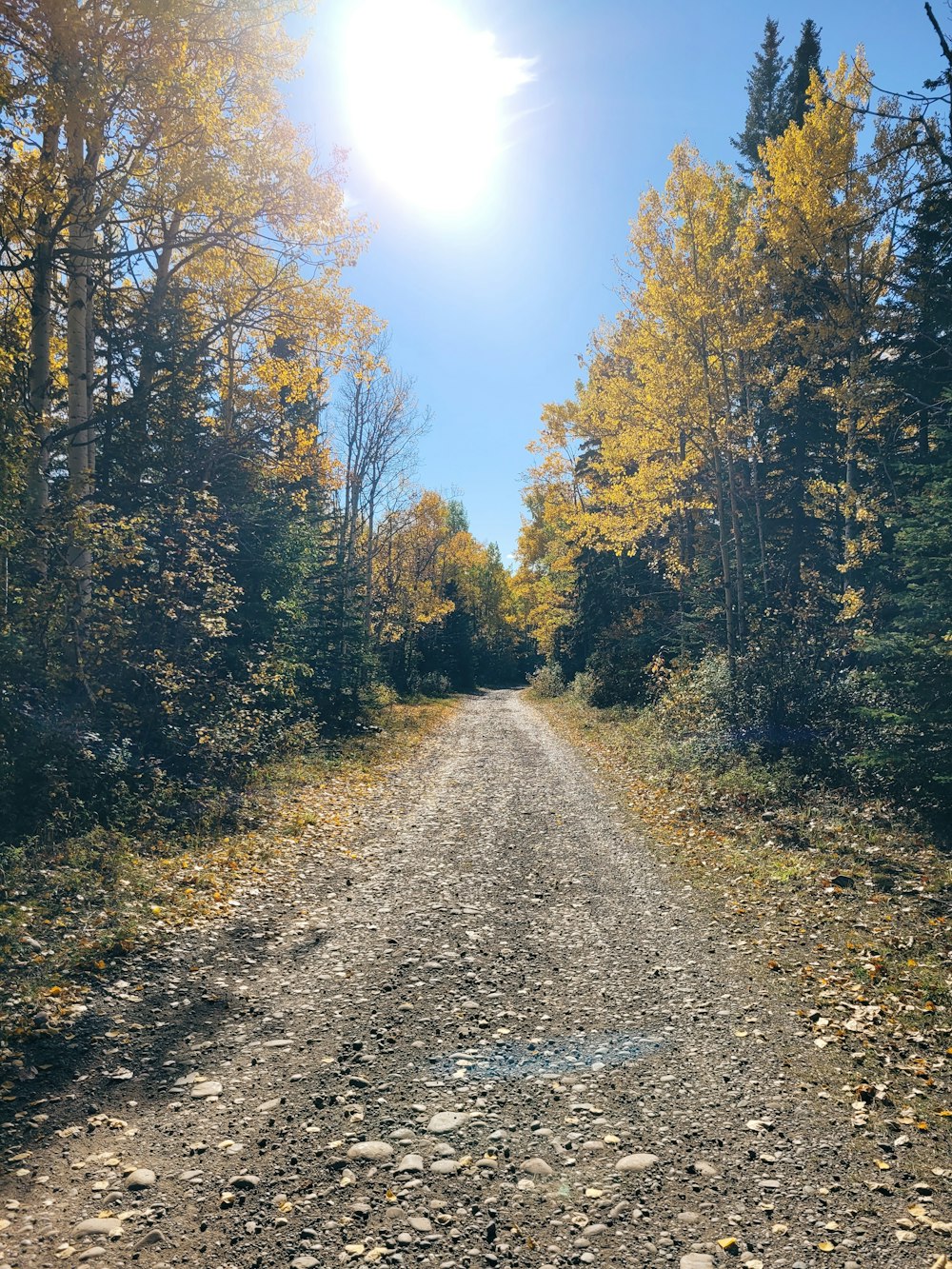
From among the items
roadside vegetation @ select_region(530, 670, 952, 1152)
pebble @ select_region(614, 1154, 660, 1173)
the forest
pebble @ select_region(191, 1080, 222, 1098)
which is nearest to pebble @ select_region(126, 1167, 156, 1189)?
pebble @ select_region(191, 1080, 222, 1098)

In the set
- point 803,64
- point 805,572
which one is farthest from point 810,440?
point 803,64

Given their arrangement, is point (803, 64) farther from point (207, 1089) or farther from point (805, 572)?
point (207, 1089)

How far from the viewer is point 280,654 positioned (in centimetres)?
1510

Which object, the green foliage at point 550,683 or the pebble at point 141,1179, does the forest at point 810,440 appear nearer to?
the pebble at point 141,1179

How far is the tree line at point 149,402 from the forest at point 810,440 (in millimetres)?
8072

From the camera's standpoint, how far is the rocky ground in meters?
3.21

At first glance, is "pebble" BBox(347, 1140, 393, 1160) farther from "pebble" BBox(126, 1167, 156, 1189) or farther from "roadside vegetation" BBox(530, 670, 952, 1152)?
"roadside vegetation" BBox(530, 670, 952, 1152)

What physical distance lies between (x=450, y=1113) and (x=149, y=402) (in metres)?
11.4

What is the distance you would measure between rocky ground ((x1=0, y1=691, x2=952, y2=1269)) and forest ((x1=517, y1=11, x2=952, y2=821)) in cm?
621

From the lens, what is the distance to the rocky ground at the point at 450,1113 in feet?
10.5

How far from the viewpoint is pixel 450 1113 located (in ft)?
13.6

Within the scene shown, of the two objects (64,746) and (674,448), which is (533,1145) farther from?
(674,448)

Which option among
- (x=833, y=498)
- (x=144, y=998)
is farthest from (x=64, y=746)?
(x=833, y=498)

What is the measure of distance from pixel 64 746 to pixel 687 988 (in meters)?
7.66
